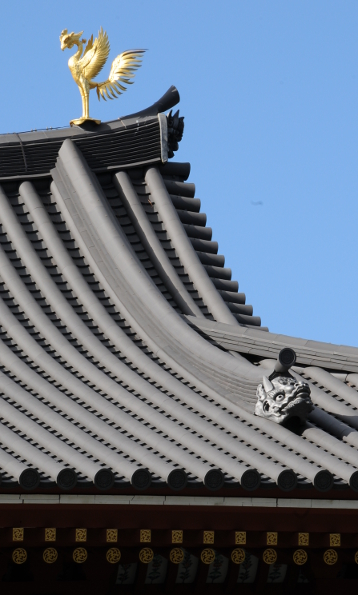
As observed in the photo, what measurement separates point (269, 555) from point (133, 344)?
12.1 feet

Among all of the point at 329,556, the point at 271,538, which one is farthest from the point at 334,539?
the point at 271,538

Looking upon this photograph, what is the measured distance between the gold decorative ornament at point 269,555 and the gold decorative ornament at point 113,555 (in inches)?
→ 50.3

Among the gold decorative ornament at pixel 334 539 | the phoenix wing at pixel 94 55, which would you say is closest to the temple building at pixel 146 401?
the gold decorative ornament at pixel 334 539

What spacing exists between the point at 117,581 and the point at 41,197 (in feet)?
20.0

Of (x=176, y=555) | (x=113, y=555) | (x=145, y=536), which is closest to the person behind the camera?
(x=145, y=536)

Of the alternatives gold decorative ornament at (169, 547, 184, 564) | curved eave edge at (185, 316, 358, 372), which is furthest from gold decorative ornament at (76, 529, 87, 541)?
curved eave edge at (185, 316, 358, 372)

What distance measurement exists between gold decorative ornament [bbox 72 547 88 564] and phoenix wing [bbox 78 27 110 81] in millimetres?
8001

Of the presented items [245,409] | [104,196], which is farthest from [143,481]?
[104,196]

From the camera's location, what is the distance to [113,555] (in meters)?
10.1

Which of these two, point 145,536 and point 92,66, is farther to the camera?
point 92,66

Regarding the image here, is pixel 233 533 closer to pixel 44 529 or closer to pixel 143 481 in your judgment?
pixel 143 481

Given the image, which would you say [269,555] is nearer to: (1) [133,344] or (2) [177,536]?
(2) [177,536]

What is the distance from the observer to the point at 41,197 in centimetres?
1539

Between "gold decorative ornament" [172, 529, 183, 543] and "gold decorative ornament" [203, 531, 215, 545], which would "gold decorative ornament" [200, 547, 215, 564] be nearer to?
"gold decorative ornament" [203, 531, 215, 545]
